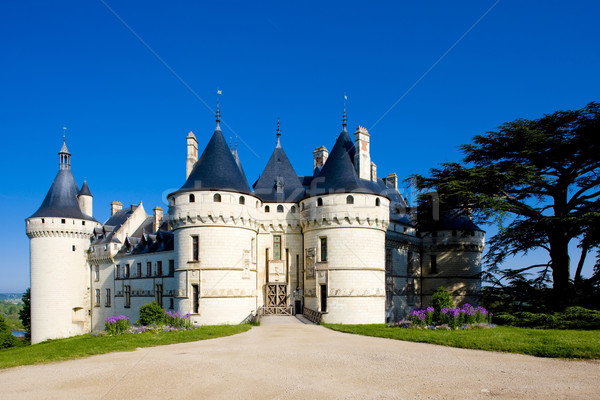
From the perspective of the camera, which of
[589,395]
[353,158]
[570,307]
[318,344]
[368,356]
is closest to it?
[589,395]

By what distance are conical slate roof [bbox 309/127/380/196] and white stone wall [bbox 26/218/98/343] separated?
2512cm

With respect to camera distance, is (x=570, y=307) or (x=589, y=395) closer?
(x=589, y=395)

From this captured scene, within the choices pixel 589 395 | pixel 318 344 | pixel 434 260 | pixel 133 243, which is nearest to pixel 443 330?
pixel 318 344

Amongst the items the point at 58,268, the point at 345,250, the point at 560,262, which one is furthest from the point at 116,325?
the point at 58,268

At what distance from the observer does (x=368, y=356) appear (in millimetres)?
14094

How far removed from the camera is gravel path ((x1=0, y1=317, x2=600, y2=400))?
9859 mm

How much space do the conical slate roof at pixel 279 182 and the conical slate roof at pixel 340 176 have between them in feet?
8.17

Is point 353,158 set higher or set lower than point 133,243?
higher

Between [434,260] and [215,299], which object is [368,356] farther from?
[434,260]

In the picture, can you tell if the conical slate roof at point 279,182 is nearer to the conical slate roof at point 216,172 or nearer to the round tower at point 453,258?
the conical slate roof at point 216,172

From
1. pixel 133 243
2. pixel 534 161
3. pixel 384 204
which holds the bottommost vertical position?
pixel 133 243

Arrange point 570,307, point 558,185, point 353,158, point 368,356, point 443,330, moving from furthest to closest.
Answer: point 353,158 < point 558,185 < point 570,307 < point 443,330 < point 368,356

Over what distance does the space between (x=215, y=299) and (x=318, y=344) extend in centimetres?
1065

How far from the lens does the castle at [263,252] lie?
2698 centimetres
